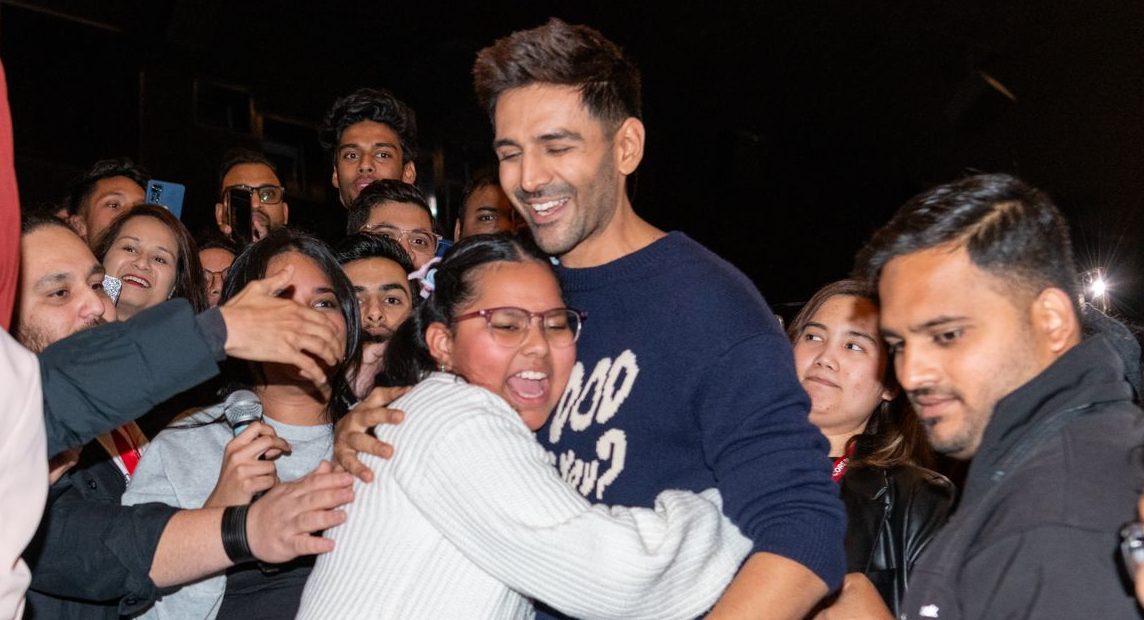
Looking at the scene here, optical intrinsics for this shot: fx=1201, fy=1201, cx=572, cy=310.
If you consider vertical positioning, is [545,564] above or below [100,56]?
below

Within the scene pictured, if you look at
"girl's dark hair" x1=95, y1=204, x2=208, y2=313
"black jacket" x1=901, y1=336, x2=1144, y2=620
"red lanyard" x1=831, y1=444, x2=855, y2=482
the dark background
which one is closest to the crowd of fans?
"black jacket" x1=901, y1=336, x2=1144, y2=620

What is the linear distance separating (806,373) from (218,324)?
1613 millimetres

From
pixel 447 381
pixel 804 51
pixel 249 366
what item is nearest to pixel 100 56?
pixel 804 51

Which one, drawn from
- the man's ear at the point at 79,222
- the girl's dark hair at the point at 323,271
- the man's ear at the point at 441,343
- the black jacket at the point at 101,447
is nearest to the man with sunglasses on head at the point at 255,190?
the man's ear at the point at 79,222

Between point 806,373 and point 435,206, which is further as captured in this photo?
point 435,206

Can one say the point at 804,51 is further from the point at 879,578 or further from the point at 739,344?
the point at 739,344

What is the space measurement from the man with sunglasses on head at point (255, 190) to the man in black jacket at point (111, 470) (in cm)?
163

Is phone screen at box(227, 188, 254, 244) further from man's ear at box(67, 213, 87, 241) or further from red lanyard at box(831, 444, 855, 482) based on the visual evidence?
red lanyard at box(831, 444, 855, 482)

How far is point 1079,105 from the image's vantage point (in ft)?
24.6

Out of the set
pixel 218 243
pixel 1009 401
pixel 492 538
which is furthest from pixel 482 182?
pixel 1009 401

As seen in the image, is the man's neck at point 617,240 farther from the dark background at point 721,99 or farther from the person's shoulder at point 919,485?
the dark background at point 721,99

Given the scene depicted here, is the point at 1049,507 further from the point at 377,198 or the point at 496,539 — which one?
the point at 377,198

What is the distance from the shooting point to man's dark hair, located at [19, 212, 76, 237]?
286 centimetres

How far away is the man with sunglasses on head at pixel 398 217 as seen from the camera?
158 inches
